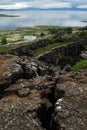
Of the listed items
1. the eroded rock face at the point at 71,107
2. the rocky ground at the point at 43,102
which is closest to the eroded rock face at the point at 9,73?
the rocky ground at the point at 43,102

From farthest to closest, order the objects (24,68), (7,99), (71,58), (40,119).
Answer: (71,58)
(24,68)
(7,99)
(40,119)

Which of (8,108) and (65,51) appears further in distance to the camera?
(65,51)

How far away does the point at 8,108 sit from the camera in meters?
21.1

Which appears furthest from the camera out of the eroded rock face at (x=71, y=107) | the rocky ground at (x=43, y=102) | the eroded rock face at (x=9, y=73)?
the eroded rock face at (x=9, y=73)

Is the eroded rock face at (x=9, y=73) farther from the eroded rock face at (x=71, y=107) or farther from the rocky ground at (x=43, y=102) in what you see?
the eroded rock face at (x=71, y=107)

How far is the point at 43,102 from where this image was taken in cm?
2284

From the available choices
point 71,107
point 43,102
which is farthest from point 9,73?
point 71,107

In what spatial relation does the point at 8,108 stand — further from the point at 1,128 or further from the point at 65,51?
the point at 65,51

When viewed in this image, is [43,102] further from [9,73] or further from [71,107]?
[9,73]

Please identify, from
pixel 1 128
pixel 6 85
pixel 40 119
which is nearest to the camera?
pixel 1 128

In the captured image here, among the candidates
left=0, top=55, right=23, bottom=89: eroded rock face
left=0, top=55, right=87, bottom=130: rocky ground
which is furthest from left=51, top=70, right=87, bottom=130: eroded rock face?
left=0, top=55, right=23, bottom=89: eroded rock face

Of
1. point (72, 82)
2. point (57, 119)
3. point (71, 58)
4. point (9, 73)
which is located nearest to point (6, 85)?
point (9, 73)

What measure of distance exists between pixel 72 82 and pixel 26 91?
4186 mm

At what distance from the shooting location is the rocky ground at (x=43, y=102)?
19.1 metres
